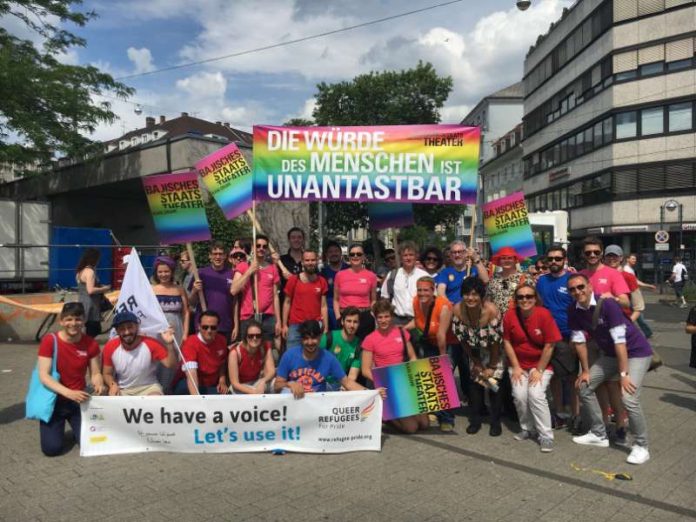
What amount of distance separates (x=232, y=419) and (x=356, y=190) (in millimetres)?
3090

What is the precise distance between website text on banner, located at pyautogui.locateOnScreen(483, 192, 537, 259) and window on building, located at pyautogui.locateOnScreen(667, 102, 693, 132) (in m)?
28.6

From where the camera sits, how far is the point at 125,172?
17156 mm

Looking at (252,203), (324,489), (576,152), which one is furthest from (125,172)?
(576,152)

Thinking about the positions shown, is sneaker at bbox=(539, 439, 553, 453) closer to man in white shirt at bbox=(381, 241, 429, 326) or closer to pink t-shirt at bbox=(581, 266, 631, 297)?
pink t-shirt at bbox=(581, 266, 631, 297)

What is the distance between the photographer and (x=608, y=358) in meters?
4.93

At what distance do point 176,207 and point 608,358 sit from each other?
183 inches

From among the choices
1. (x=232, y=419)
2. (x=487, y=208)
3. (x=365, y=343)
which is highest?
(x=487, y=208)

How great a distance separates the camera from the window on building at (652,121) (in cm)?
3147

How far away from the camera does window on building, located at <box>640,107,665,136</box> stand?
3147 cm

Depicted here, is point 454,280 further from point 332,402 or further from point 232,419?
point 232,419

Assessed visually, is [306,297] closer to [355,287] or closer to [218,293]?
[355,287]

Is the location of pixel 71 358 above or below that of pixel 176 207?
below

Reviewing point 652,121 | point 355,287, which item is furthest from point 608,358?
point 652,121

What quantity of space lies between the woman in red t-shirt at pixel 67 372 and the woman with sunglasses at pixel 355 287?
8.13ft
